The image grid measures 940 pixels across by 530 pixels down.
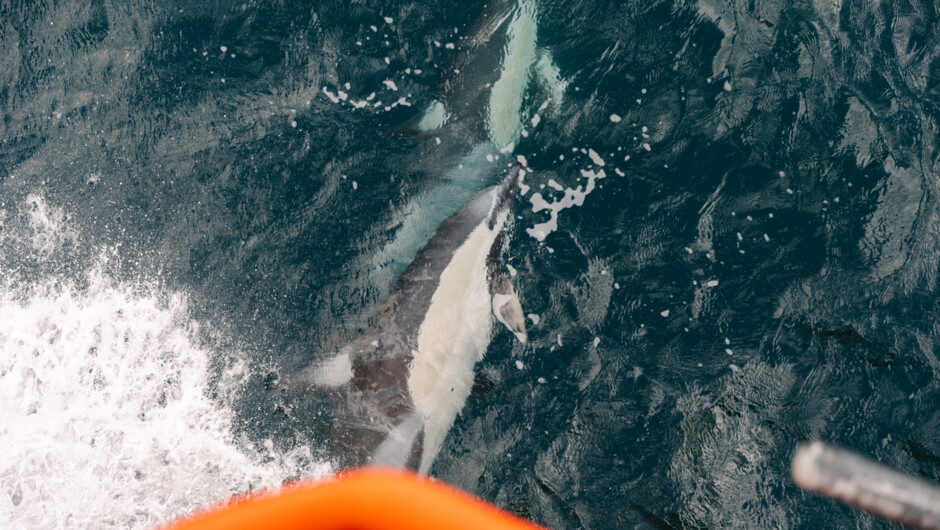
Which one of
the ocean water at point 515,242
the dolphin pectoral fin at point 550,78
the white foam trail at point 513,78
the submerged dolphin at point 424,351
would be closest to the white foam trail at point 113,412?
the ocean water at point 515,242

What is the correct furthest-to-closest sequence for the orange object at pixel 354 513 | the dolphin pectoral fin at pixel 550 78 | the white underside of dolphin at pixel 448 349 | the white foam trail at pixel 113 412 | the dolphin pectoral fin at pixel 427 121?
the dolphin pectoral fin at pixel 427 121 < the dolphin pectoral fin at pixel 550 78 < the white underside of dolphin at pixel 448 349 < the white foam trail at pixel 113 412 < the orange object at pixel 354 513

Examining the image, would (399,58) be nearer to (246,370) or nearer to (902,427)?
(246,370)

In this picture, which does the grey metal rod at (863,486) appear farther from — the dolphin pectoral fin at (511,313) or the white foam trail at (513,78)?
the white foam trail at (513,78)

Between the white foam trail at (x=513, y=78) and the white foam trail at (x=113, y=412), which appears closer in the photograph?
the white foam trail at (x=113, y=412)

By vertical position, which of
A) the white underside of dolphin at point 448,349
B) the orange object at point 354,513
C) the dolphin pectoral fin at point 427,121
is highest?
the dolphin pectoral fin at point 427,121

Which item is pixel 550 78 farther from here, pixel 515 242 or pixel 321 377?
pixel 321 377

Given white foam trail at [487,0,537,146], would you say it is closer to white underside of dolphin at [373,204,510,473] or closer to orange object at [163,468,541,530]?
white underside of dolphin at [373,204,510,473]
